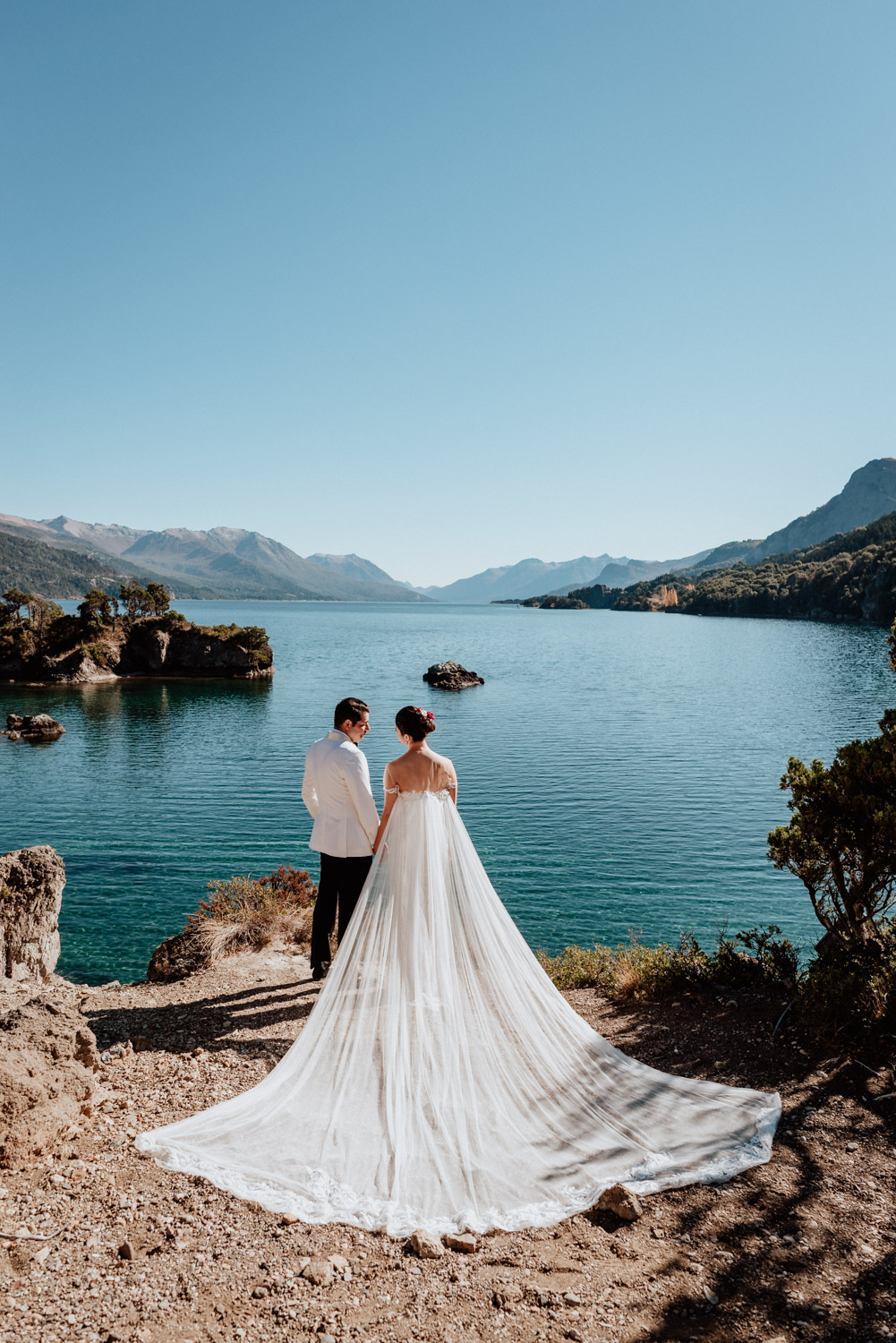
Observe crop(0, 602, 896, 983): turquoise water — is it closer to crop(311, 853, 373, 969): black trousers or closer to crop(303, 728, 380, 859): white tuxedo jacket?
crop(311, 853, 373, 969): black trousers

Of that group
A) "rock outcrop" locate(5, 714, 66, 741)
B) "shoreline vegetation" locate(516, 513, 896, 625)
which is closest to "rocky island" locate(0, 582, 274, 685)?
"rock outcrop" locate(5, 714, 66, 741)

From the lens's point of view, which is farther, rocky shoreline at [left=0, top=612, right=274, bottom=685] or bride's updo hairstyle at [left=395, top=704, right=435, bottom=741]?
rocky shoreline at [left=0, top=612, right=274, bottom=685]

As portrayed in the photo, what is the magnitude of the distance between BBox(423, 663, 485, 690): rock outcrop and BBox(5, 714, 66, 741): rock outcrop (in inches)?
1117

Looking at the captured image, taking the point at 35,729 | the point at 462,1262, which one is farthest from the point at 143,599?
the point at 462,1262

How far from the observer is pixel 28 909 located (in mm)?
8953

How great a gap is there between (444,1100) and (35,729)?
138 feet

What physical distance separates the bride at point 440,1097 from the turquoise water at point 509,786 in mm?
9200

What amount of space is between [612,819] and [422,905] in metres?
18.0

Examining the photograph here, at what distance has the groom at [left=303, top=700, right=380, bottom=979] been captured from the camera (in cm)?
660

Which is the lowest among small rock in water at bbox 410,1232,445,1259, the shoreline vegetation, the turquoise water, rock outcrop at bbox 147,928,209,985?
the turquoise water

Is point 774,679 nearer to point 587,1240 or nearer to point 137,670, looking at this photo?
point 137,670

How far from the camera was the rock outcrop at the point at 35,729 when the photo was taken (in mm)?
39281

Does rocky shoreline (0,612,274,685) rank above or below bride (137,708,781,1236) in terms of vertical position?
above

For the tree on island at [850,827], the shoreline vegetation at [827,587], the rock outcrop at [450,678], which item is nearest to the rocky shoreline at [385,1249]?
the tree on island at [850,827]
